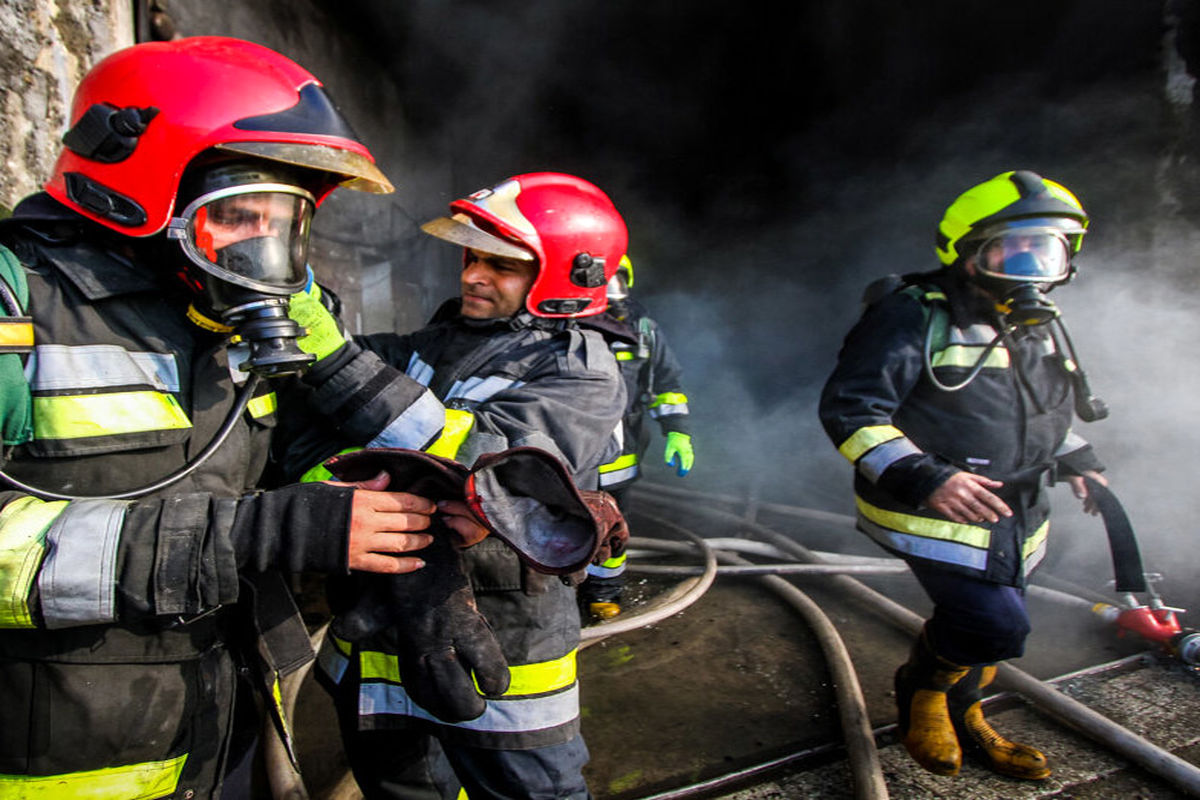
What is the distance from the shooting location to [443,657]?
1308 millimetres

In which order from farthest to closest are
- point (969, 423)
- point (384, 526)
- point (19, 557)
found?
point (969, 423), point (384, 526), point (19, 557)

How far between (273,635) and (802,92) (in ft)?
24.9

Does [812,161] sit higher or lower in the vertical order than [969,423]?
higher

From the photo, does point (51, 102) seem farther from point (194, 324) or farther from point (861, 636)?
point (861, 636)

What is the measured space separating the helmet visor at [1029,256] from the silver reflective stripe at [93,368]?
267 centimetres

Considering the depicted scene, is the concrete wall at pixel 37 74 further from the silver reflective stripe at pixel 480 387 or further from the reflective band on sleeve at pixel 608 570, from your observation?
the reflective band on sleeve at pixel 608 570

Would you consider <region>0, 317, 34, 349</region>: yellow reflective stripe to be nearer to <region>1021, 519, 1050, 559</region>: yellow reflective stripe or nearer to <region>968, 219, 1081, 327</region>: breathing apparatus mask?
<region>968, 219, 1081, 327</region>: breathing apparatus mask

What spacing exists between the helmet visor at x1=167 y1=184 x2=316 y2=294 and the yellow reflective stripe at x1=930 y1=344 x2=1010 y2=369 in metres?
2.27

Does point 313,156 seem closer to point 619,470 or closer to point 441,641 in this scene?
point 441,641

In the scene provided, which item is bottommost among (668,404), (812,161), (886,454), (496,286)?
(886,454)

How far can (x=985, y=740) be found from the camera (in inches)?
102

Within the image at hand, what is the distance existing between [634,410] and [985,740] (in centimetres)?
267

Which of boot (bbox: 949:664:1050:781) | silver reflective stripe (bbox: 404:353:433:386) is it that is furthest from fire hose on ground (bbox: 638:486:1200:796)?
silver reflective stripe (bbox: 404:353:433:386)

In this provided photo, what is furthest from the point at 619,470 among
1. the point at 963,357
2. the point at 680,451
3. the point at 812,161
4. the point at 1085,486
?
the point at 812,161
